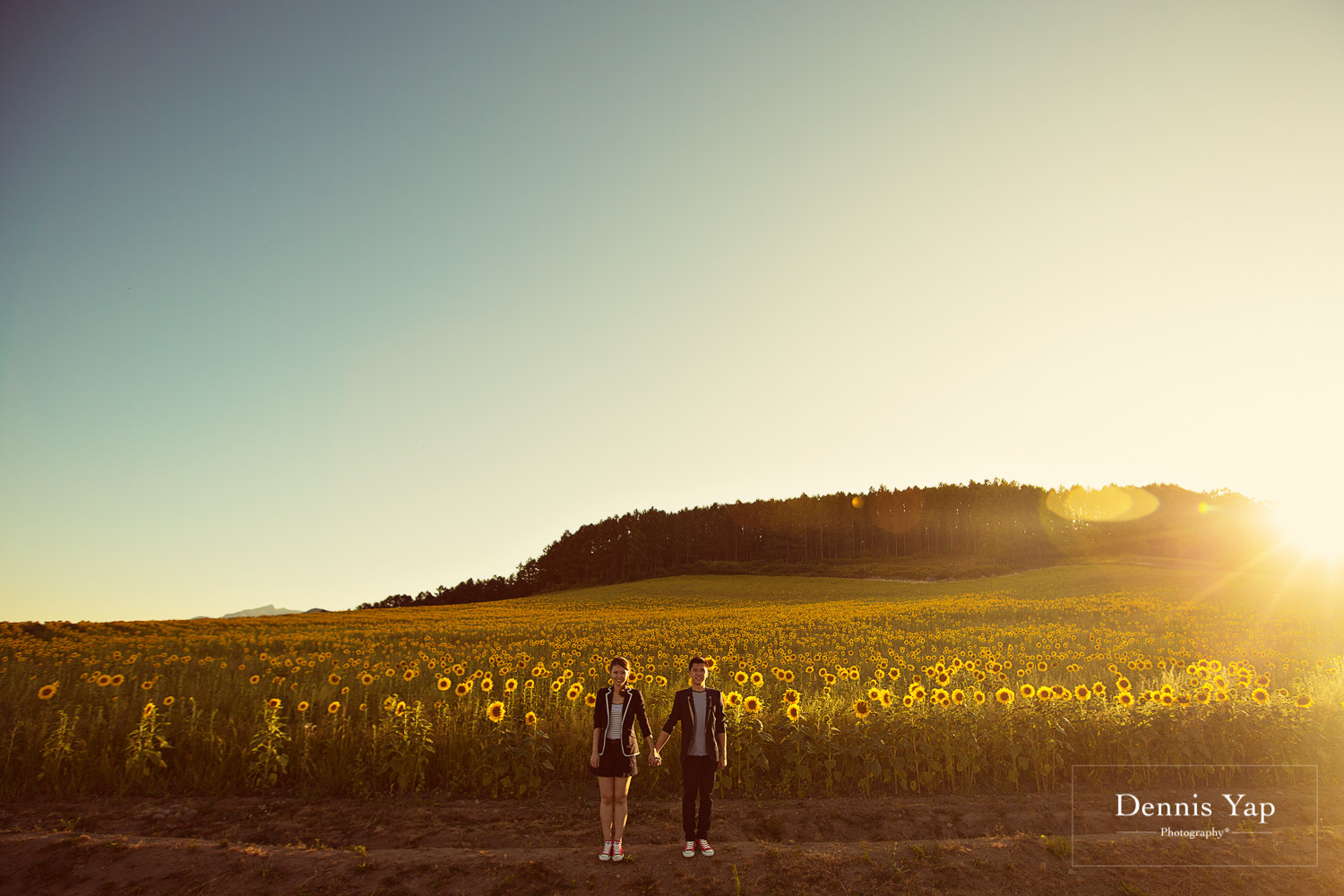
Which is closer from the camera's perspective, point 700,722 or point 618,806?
point 618,806

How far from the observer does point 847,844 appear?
22.5 ft

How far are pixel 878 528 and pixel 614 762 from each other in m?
101

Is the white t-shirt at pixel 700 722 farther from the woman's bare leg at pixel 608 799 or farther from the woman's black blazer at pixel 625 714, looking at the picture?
the woman's bare leg at pixel 608 799

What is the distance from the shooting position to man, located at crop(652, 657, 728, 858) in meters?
6.77

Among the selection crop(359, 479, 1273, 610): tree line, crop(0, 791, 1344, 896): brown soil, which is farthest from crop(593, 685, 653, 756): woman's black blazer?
crop(359, 479, 1273, 610): tree line

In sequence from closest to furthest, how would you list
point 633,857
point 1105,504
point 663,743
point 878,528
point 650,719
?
point 633,857 < point 663,743 < point 650,719 < point 878,528 < point 1105,504

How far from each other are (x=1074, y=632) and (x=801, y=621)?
453 inches

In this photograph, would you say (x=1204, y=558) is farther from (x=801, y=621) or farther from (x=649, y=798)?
(x=649, y=798)

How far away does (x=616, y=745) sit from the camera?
689 centimetres

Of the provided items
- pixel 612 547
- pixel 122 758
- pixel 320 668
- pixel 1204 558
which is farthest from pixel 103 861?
pixel 612 547

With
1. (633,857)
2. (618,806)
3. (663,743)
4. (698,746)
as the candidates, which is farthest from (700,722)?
(633,857)

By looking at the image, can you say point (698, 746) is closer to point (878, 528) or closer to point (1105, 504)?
point (878, 528)

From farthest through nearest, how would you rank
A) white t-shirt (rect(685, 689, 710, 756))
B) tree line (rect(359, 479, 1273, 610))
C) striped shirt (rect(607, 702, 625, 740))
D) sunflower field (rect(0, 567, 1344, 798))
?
1. tree line (rect(359, 479, 1273, 610))
2. sunflower field (rect(0, 567, 1344, 798))
3. white t-shirt (rect(685, 689, 710, 756))
4. striped shirt (rect(607, 702, 625, 740))

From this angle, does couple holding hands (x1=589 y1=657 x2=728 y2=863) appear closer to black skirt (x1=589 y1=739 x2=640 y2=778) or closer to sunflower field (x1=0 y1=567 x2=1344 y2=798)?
black skirt (x1=589 y1=739 x2=640 y2=778)
